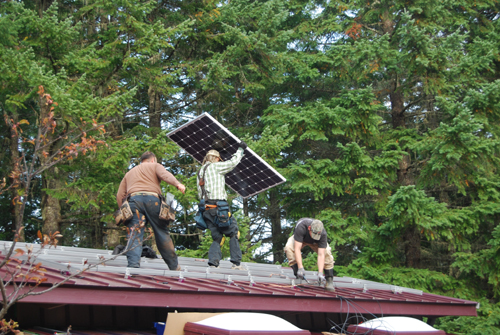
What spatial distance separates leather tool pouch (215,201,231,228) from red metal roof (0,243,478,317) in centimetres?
76

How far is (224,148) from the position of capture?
8828mm

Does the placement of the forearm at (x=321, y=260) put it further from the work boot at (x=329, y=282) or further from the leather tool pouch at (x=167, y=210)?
the leather tool pouch at (x=167, y=210)

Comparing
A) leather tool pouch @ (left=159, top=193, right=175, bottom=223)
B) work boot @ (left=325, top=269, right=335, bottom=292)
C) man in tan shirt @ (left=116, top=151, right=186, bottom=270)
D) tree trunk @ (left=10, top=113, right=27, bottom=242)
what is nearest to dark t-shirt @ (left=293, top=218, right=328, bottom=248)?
work boot @ (left=325, top=269, right=335, bottom=292)

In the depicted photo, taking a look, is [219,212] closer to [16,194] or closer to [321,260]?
[321,260]

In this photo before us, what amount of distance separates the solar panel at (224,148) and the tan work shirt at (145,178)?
1.80 meters

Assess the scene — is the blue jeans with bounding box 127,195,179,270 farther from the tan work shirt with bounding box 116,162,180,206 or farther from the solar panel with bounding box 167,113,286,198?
the solar panel with bounding box 167,113,286,198

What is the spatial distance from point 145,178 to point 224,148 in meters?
2.37

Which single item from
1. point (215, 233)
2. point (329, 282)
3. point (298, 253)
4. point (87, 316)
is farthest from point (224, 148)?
point (87, 316)

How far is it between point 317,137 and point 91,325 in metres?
10.5

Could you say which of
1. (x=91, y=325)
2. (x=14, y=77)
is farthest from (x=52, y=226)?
(x=91, y=325)

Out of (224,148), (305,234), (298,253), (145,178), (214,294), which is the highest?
(224,148)

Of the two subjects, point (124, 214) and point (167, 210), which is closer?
point (124, 214)

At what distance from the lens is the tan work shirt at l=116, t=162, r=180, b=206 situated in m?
6.66

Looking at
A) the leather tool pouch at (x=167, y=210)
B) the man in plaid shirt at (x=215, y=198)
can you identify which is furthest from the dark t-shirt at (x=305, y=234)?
the leather tool pouch at (x=167, y=210)
